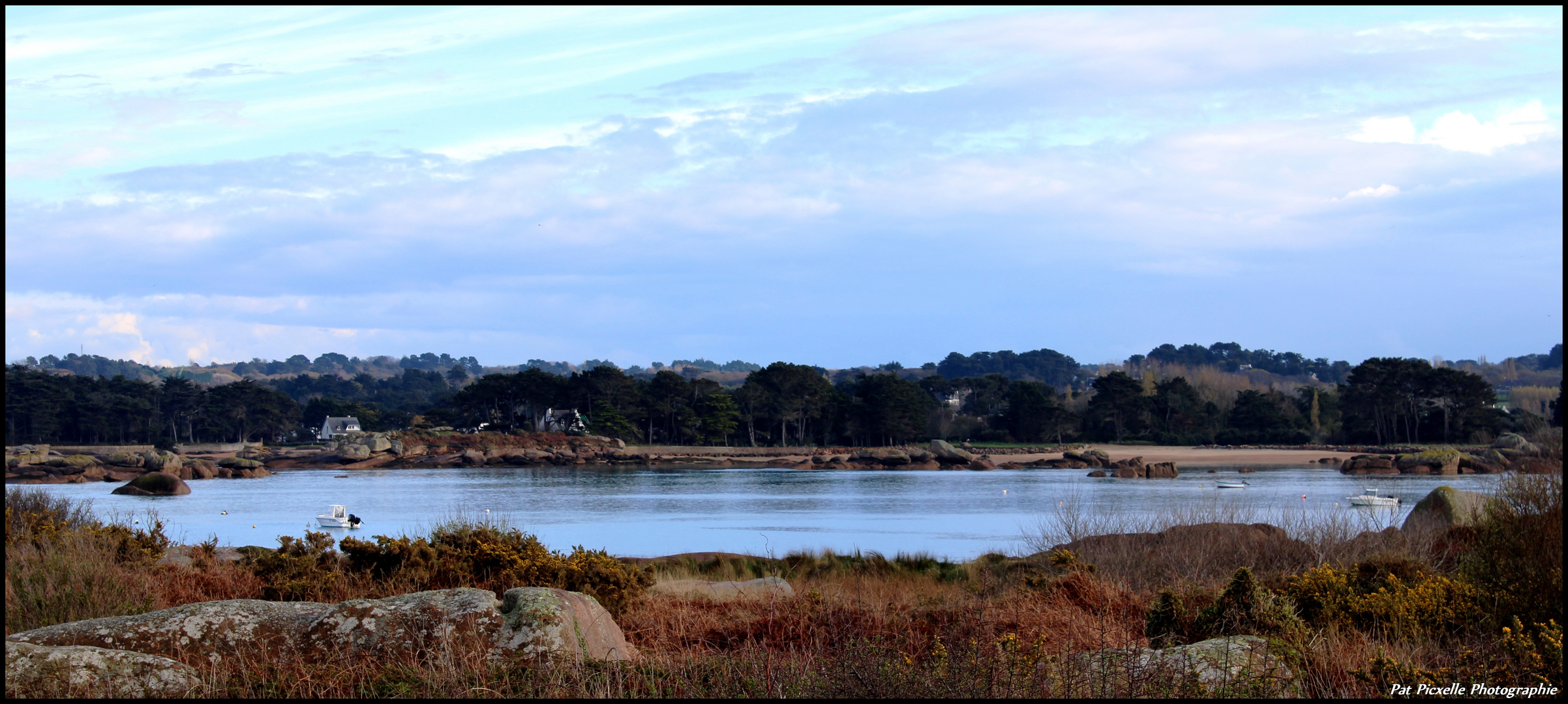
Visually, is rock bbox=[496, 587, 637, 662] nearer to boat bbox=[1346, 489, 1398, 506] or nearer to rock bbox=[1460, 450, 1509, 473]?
boat bbox=[1346, 489, 1398, 506]

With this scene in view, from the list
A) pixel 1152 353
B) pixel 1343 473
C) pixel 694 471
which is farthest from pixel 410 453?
pixel 1152 353

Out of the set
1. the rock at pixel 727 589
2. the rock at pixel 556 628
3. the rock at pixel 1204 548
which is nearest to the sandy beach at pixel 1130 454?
the rock at pixel 1204 548

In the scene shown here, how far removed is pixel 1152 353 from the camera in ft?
639

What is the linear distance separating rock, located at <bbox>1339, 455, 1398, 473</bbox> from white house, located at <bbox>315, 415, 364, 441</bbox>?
81.9 metres

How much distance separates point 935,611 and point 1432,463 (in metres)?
62.2

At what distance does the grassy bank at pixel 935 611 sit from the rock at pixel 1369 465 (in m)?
52.1

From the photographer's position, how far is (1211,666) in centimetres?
764

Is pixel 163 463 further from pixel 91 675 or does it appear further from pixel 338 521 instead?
pixel 91 675

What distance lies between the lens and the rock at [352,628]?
7805 mm

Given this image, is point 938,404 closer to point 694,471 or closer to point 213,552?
point 694,471

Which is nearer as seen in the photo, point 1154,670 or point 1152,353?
point 1154,670

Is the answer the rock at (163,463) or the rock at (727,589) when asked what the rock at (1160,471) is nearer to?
the rock at (727,589)

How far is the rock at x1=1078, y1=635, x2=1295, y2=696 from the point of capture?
7.03m

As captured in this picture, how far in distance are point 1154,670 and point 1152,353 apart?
649 feet
